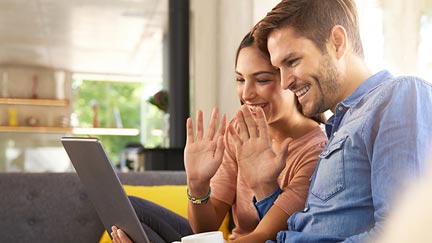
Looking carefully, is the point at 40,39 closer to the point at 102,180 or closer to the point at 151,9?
the point at 151,9

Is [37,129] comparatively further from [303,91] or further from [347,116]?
[347,116]

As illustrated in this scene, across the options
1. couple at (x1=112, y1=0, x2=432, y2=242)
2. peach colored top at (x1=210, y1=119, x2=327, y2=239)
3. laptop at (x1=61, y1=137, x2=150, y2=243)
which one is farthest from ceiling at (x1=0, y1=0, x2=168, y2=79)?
laptop at (x1=61, y1=137, x2=150, y2=243)

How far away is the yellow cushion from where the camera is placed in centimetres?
227

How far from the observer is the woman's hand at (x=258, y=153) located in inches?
49.6

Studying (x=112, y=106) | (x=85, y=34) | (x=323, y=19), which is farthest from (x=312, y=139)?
(x=112, y=106)

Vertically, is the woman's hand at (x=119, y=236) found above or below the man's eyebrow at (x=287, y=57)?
below

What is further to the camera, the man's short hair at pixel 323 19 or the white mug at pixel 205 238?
the man's short hair at pixel 323 19

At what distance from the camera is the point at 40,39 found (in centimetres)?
643

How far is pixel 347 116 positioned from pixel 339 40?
0.50 feet

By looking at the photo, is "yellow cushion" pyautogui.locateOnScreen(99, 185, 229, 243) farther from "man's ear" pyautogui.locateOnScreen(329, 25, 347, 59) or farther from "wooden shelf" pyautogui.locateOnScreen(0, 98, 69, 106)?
"wooden shelf" pyautogui.locateOnScreen(0, 98, 69, 106)

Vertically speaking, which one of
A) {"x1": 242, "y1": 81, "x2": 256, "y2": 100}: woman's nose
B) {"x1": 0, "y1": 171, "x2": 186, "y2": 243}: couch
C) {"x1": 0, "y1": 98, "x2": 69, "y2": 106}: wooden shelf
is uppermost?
{"x1": 242, "y1": 81, "x2": 256, "y2": 100}: woman's nose

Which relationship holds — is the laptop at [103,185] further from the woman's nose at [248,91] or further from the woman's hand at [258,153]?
the woman's nose at [248,91]

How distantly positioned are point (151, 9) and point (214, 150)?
14.7 ft

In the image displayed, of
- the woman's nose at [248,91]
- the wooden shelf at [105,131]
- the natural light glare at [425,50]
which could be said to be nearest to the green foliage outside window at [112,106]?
the wooden shelf at [105,131]
